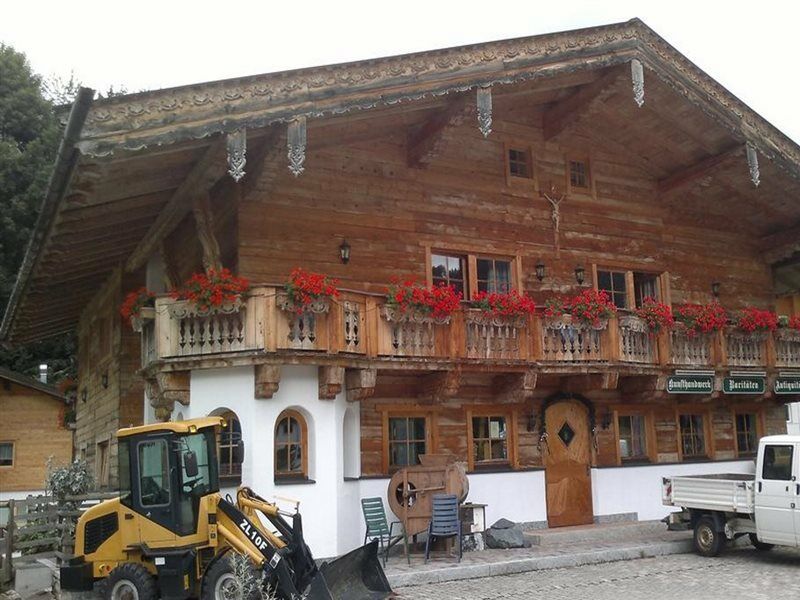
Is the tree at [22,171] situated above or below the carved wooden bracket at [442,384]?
above

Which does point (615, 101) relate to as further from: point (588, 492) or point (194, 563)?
point (194, 563)

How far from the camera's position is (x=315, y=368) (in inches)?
546

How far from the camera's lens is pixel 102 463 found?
20.9 meters

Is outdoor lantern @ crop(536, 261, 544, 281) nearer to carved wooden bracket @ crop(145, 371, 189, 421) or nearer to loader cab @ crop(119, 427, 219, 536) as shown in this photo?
carved wooden bracket @ crop(145, 371, 189, 421)

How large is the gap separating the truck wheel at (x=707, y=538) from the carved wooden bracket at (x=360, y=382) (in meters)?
6.39

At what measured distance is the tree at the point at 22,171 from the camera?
35719 millimetres

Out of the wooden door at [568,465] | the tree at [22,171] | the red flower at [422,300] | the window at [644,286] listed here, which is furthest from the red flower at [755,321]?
the tree at [22,171]

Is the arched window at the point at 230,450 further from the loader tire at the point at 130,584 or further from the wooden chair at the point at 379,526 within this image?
the loader tire at the point at 130,584

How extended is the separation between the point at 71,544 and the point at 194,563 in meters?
5.06

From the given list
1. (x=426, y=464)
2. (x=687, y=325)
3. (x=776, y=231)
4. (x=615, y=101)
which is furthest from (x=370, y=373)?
(x=776, y=231)

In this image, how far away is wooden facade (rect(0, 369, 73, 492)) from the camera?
30.0 metres

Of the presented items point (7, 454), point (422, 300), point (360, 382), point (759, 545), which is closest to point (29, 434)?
point (7, 454)

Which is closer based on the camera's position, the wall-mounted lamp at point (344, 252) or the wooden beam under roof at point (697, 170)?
the wall-mounted lamp at point (344, 252)

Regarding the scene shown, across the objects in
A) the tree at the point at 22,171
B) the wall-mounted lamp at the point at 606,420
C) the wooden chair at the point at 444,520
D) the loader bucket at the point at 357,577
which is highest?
the tree at the point at 22,171
